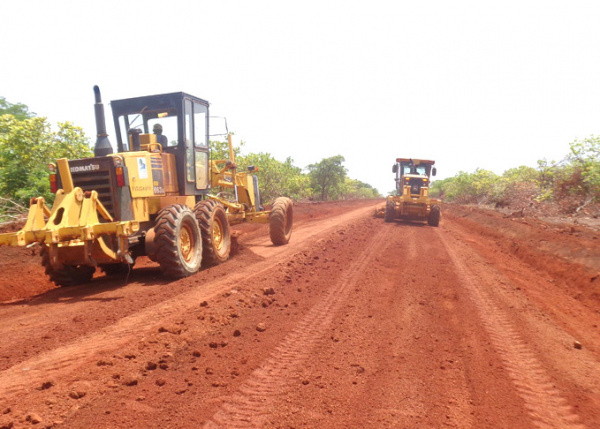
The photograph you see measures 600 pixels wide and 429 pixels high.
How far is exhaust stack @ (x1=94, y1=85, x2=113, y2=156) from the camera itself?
6.69 metres

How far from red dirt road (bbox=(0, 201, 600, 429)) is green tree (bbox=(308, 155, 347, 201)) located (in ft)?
125

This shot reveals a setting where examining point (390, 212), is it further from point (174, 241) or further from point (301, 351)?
point (301, 351)

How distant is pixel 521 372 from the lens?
11.7 ft

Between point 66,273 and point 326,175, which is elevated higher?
point 326,175

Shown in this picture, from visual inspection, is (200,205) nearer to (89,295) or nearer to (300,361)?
(89,295)

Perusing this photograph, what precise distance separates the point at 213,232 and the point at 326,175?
39030 millimetres

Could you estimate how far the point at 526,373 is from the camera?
3555 mm

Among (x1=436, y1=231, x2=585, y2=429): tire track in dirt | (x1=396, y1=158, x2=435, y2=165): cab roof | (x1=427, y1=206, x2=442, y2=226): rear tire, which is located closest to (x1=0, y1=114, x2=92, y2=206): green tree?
(x1=436, y1=231, x2=585, y2=429): tire track in dirt

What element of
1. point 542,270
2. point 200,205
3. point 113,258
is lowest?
point 542,270

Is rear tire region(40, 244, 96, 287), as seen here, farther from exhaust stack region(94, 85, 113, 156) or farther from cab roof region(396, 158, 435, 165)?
cab roof region(396, 158, 435, 165)

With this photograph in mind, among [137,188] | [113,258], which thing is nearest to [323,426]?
[113,258]

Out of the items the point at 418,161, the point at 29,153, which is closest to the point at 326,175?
the point at 418,161

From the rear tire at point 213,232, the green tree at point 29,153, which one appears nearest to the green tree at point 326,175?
the green tree at point 29,153

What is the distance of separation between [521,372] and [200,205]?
5898 millimetres
